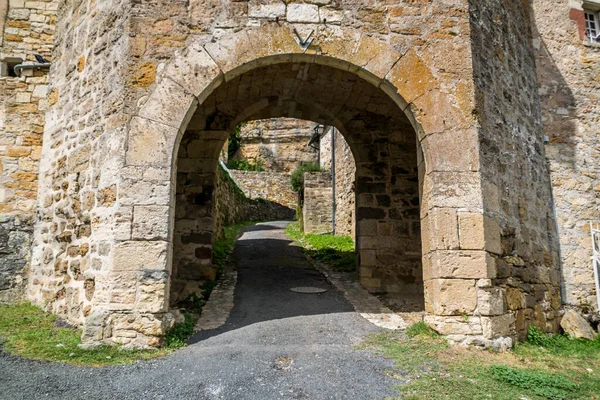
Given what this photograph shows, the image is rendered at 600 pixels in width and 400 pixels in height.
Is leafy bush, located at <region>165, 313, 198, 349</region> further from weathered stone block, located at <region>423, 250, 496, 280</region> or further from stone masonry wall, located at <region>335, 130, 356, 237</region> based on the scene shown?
stone masonry wall, located at <region>335, 130, 356, 237</region>

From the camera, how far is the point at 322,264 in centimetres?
870

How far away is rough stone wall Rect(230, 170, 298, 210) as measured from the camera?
22766mm

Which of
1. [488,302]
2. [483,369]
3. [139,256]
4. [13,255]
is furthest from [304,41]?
[13,255]

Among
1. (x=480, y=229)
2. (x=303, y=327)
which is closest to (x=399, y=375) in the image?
(x=303, y=327)

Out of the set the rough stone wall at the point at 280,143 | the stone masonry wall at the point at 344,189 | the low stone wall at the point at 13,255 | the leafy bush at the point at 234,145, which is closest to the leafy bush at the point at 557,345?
the stone masonry wall at the point at 344,189

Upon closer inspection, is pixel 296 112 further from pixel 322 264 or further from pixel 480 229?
pixel 480 229

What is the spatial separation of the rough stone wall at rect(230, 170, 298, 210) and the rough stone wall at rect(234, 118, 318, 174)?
4.56 metres

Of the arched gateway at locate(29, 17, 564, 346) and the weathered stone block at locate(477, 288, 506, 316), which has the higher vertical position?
the arched gateway at locate(29, 17, 564, 346)

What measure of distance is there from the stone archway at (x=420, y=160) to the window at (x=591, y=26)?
435 centimetres

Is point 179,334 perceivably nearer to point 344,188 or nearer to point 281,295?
point 281,295

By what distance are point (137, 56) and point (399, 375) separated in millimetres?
3966

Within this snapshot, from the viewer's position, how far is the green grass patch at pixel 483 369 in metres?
3.12

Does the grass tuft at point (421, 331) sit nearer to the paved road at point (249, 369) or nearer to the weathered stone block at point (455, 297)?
the weathered stone block at point (455, 297)

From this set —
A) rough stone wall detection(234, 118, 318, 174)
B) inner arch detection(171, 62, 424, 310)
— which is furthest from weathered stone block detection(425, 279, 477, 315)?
rough stone wall detection(234, 118, 318, 174)
